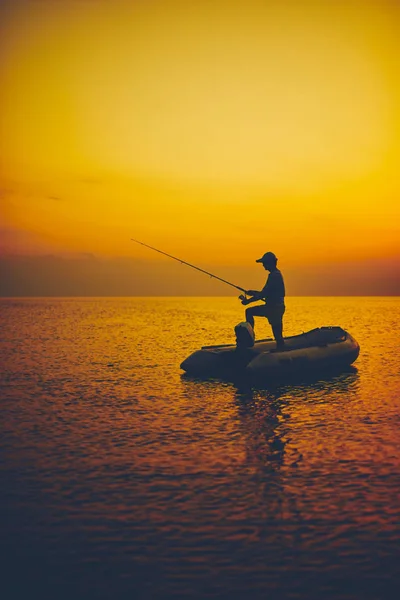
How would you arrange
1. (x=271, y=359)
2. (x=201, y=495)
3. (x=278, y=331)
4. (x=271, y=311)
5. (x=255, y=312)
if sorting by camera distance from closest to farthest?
(x=201, y=495)
(x=271, y=359)
(x=271, y=311)
(x=255, y=312)
(x=278, y=331)

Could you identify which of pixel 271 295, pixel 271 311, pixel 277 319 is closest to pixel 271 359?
pixel 277 319

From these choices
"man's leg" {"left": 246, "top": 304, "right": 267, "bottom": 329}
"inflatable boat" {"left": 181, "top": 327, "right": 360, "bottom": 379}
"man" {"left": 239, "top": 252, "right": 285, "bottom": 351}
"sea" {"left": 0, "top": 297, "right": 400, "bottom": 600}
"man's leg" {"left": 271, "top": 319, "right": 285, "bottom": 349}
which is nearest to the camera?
"sea" {"left": 0, "top": 297, "right": 400, "bottom": 600}

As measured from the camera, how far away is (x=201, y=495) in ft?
27.3

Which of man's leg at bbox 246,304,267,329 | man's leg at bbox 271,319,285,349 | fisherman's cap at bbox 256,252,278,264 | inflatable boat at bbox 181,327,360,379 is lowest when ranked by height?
inflatable boat at bbox 181,327,360,379

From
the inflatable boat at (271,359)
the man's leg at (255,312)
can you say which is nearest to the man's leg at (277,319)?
the man's leg at (255,312)

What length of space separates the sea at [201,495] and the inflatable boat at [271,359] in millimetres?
720

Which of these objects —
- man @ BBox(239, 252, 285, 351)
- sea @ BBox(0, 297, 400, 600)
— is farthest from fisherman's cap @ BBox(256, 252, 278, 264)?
sea @ BBox(0, 297, 400, 600)

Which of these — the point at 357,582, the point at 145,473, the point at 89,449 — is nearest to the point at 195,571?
the point at 357,582

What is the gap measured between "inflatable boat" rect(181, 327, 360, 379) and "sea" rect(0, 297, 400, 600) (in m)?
0.72

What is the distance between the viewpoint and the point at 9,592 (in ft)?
18.6

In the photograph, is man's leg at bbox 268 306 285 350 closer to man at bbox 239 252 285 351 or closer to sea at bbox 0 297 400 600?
man at bbox 239 252 285 351

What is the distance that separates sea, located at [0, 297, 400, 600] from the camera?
19.5 ft

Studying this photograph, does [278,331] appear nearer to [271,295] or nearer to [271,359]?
[271,359]

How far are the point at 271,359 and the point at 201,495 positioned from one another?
9.56 m
